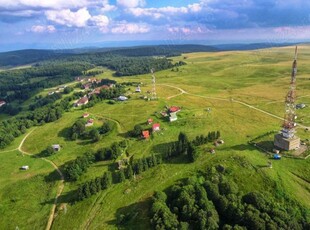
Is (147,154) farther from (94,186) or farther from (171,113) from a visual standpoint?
(171,113)

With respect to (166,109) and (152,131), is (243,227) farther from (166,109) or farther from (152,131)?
(166,109)

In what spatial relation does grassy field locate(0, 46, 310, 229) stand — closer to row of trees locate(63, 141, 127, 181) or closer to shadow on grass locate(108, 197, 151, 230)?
shadow on grass locate(108, 197, 151, 230)

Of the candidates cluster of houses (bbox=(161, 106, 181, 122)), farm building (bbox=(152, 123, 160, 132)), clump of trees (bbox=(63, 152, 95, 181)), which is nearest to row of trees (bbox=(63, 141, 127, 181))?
clump of trees (bbox=(63, 152, 95, 181))

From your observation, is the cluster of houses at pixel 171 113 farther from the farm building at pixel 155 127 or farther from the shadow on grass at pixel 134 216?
the shadow on grass at pixel 134 216

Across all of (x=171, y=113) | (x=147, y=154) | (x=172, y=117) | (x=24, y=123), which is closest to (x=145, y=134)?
(x=147, y=154)

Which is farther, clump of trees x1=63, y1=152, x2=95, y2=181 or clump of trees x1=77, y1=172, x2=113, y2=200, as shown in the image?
clump of trees x1=63, y1=152, x2=95, y2=181

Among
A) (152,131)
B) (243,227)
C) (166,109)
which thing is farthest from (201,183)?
(166,109)

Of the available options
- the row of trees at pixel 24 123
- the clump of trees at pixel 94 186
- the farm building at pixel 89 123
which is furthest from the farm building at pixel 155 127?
the row of trees at pixel 24 123

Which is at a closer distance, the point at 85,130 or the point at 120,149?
the point at 120,149
